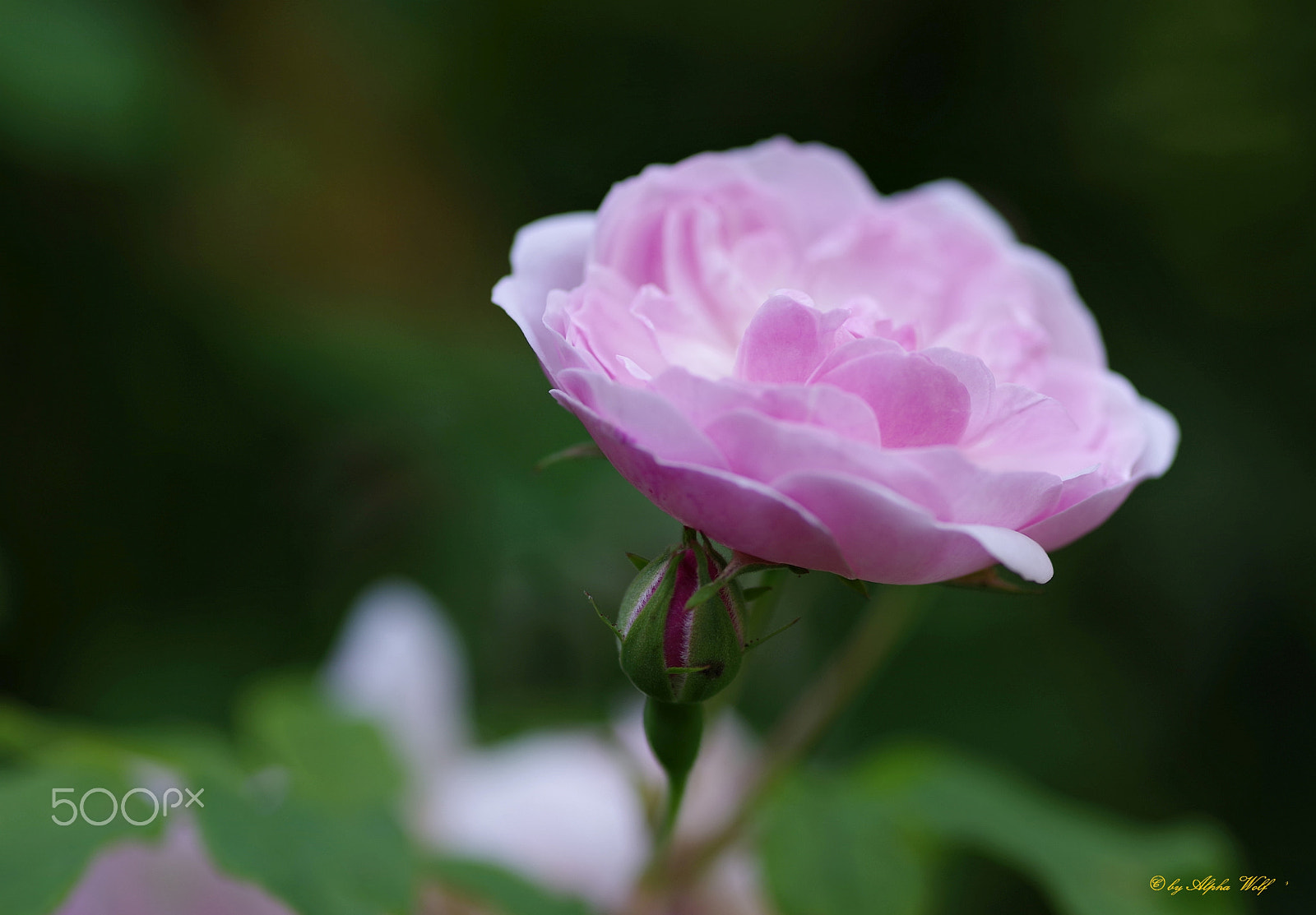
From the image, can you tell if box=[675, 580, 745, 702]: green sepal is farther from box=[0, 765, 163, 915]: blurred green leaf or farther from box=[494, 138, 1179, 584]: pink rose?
box=[0, 765, 163, 915]: blurred green leaf

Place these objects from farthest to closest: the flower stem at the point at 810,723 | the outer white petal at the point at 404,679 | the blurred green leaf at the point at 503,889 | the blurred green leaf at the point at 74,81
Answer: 1. the blurred green leaf at the point at 74,81
2. the outer white petal at the point at 404,679
3. the flower stem at the point at 810,723
4. the blurred green leaf at the point at 503,889

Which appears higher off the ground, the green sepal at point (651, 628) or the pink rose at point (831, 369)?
the pink rose at point (831, 369)

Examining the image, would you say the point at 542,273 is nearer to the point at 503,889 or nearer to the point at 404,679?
the point at 503,889

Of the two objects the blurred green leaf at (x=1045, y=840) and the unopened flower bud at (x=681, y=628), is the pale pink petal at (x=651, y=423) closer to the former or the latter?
the unopened flower bud at (x=681, y=628)

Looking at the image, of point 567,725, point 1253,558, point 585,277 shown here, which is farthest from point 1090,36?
point 585,277

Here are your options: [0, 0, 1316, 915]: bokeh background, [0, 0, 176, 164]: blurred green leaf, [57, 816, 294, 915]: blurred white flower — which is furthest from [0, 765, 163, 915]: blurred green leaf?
[0, 0, 176, 164]: blurred green leaf

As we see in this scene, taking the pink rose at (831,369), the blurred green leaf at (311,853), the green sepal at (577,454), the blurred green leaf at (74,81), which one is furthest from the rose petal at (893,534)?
the blurred green leaf at (74,81)
